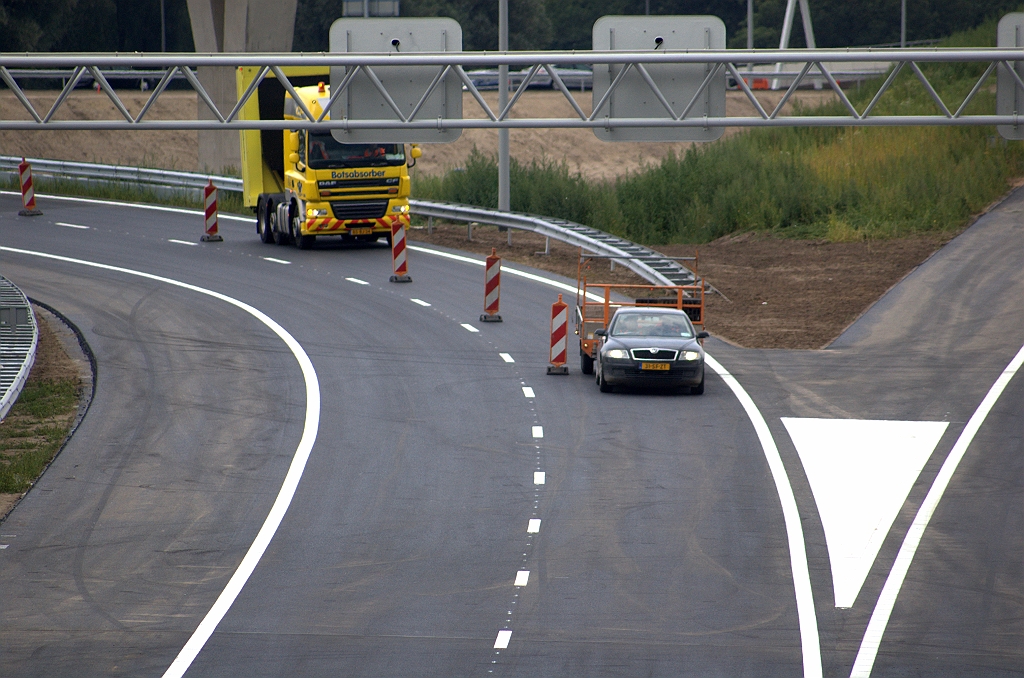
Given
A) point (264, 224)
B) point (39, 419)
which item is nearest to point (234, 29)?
point (264, 224)

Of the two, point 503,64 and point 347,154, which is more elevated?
point 503,64

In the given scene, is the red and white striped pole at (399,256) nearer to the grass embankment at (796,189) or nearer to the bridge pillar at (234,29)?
the grass embankment at (796,189)

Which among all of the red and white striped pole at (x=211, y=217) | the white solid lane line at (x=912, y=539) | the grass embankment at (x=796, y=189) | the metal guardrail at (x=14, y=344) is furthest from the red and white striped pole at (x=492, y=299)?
the grass embankment at (x=796, y=189)

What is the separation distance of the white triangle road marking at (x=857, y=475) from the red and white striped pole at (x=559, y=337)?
4.27 meters

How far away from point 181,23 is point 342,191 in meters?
56.5

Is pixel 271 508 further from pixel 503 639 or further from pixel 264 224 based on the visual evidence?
pixel 264 224

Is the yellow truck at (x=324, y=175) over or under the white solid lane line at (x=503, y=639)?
over

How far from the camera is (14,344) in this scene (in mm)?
21547

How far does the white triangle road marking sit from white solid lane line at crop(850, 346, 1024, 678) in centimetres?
26

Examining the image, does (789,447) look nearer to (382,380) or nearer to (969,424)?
(969,424)

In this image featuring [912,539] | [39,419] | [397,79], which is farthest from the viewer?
[397,79]

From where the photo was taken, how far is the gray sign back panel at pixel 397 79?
20.8m

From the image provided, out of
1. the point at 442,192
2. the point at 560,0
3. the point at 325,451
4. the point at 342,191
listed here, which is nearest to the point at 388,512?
the point at 325,451

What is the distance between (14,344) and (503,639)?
12690 mm
